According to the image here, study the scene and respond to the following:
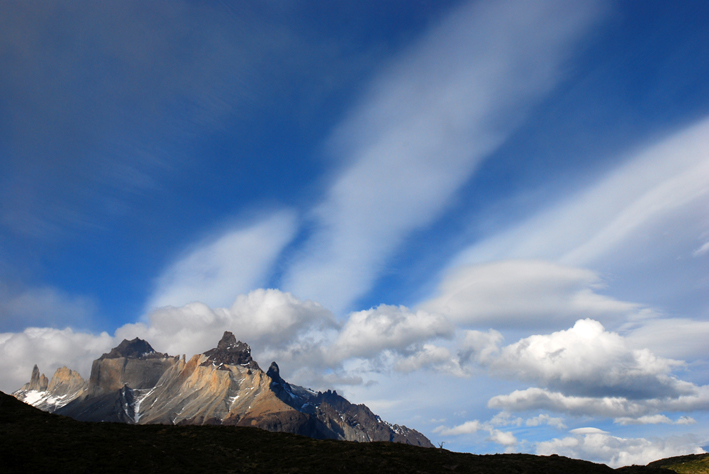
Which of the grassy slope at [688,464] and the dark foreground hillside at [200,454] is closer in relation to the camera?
the dark foreground hillside at [200,454]

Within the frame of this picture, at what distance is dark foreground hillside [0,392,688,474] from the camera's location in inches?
1939

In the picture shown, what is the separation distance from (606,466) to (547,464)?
31.3 ft

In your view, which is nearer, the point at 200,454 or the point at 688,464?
the point at 200,454

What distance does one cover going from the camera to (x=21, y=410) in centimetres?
6119

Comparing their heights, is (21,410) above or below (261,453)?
above

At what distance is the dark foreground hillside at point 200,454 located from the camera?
162 ft

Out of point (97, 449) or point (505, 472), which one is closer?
point (97, 449)

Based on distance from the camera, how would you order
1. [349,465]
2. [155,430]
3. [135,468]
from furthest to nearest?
[155,430] → [349,465] → [135,468]

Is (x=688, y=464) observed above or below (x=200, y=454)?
above

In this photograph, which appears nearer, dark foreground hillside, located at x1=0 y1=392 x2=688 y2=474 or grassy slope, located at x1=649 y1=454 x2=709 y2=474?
dark foreground hillside, located at x1=0 y1=392 x2=688 y2=474

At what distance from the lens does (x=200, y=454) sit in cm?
6034

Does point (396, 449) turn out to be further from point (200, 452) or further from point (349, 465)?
point (200, 452)

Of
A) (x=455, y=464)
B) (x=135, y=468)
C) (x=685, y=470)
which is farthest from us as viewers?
(x=685, y=470)

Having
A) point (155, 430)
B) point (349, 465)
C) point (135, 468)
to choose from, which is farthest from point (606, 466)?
point (155, 430)
